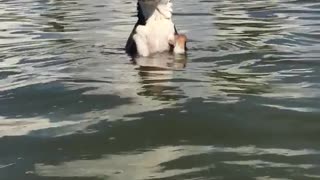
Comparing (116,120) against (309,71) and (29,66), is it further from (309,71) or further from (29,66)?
(29,66)

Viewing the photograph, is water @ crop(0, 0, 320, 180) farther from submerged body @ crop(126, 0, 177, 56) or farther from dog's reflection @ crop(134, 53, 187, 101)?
submerged body @ crop(126, 0, 177, 56)

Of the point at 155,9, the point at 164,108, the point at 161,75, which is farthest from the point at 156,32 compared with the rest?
the point at 164,108

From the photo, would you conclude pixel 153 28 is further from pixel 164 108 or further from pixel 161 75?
pixel 164 108

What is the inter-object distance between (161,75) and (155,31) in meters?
1.18

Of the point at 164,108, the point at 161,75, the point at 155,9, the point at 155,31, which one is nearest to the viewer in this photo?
the point at 164,108

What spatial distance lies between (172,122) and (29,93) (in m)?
1.77

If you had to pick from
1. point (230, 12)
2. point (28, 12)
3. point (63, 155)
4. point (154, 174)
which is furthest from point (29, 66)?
point (28, 12)

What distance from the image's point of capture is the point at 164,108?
5289 millimetres

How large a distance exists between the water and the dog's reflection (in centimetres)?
1

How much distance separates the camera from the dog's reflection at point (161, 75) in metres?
5.87

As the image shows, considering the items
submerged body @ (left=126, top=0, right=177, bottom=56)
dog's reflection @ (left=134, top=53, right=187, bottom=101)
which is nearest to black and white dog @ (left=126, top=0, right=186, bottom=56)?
submerged body @ (left=126, top=0, right=177, bottom=56)

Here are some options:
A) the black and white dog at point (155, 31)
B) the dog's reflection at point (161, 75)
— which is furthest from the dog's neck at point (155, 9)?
the dog's reflection at point (161, 75)

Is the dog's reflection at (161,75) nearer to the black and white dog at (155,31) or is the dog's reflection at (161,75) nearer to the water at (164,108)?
the water at (164,108)

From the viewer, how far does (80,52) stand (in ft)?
28.3
